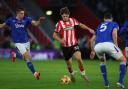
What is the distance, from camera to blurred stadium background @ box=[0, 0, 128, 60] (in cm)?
3328

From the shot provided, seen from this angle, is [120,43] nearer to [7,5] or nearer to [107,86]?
[7,5]

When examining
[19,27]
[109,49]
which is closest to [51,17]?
[19,27]

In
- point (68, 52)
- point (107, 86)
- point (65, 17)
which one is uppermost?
point (65, 17)

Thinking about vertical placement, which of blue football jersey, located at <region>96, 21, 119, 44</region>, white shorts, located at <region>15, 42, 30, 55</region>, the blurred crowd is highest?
the blurred crowd

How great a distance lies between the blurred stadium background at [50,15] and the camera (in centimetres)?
3328

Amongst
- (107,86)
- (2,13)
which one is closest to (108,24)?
(107,86)

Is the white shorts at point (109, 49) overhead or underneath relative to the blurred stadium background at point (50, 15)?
underneath

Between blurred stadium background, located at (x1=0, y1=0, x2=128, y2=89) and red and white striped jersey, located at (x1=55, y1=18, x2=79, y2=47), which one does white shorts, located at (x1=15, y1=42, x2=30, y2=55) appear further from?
blurred stadium background, located at (x1=0, y1=0, x2=128, y2=89)

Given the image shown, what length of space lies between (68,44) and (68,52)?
0.26 meters

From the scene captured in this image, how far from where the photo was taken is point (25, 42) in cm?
1759

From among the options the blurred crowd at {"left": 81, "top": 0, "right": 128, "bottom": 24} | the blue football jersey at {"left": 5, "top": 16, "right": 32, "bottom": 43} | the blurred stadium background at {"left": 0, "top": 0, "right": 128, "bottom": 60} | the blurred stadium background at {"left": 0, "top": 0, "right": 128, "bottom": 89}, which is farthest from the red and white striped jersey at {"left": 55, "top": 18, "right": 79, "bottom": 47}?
the blurred crowd at {"left": 81, "top": 0, "right": 128, "bottom": 24}

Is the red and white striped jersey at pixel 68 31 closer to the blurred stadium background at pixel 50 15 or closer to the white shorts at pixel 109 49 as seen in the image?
the white shorts at pixel 109 49

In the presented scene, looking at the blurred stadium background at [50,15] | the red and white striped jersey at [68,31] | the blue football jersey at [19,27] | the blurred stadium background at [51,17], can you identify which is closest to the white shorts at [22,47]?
the blue football jersey at [19,27]

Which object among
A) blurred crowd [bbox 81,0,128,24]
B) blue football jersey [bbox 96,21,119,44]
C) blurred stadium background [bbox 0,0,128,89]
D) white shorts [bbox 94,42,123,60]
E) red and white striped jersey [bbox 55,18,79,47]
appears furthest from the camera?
blurred crowd [bbox 81,0,128,24]
